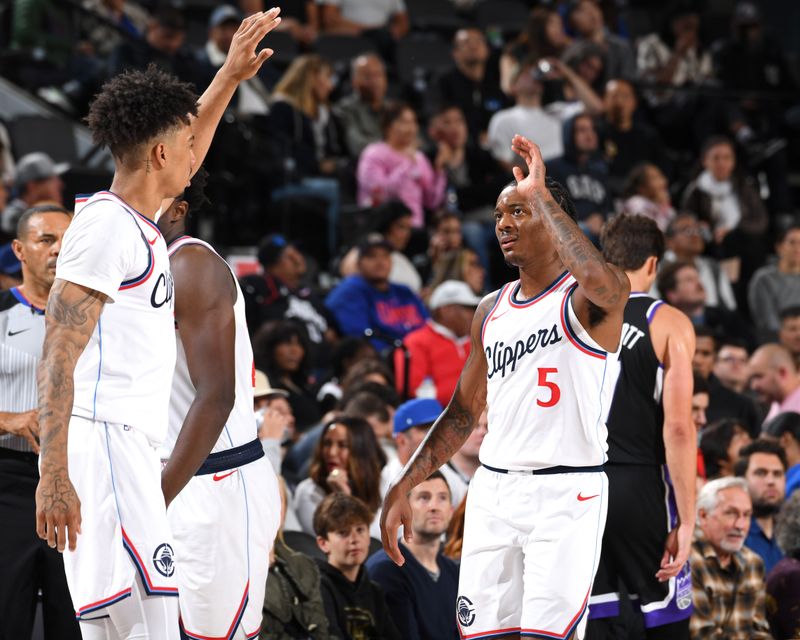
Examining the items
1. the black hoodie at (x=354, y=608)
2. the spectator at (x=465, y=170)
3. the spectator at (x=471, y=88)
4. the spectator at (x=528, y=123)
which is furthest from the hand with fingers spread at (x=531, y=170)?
the spectator at (x=471, y=88)

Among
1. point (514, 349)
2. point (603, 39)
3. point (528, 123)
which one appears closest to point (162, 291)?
point (514, 349)

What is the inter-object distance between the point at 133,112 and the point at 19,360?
1.74m

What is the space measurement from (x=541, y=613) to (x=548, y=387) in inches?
29.0

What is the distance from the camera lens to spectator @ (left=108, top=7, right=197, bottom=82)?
39.9 ft

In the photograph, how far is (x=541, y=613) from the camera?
446 centimetres

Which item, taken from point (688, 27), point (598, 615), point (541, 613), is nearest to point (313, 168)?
point (688, 27)

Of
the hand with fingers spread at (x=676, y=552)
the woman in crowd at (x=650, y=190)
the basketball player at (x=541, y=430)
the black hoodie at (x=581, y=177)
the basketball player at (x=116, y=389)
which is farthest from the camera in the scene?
the woman in crowd at (x=650, y=190)

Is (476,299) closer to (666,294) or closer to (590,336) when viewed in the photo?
(666,294)

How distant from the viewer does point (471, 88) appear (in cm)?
1428

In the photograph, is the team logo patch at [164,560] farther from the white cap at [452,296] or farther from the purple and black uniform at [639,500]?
the white cap at [452,296]

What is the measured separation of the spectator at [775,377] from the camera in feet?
32.2

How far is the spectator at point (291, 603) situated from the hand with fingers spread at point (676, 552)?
164 centimetres

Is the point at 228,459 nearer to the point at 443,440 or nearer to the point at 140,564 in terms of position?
the point at 140,564

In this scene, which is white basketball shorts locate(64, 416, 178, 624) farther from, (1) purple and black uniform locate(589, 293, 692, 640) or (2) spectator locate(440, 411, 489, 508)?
(2) spectator locate(440, 411, 489, 508)
